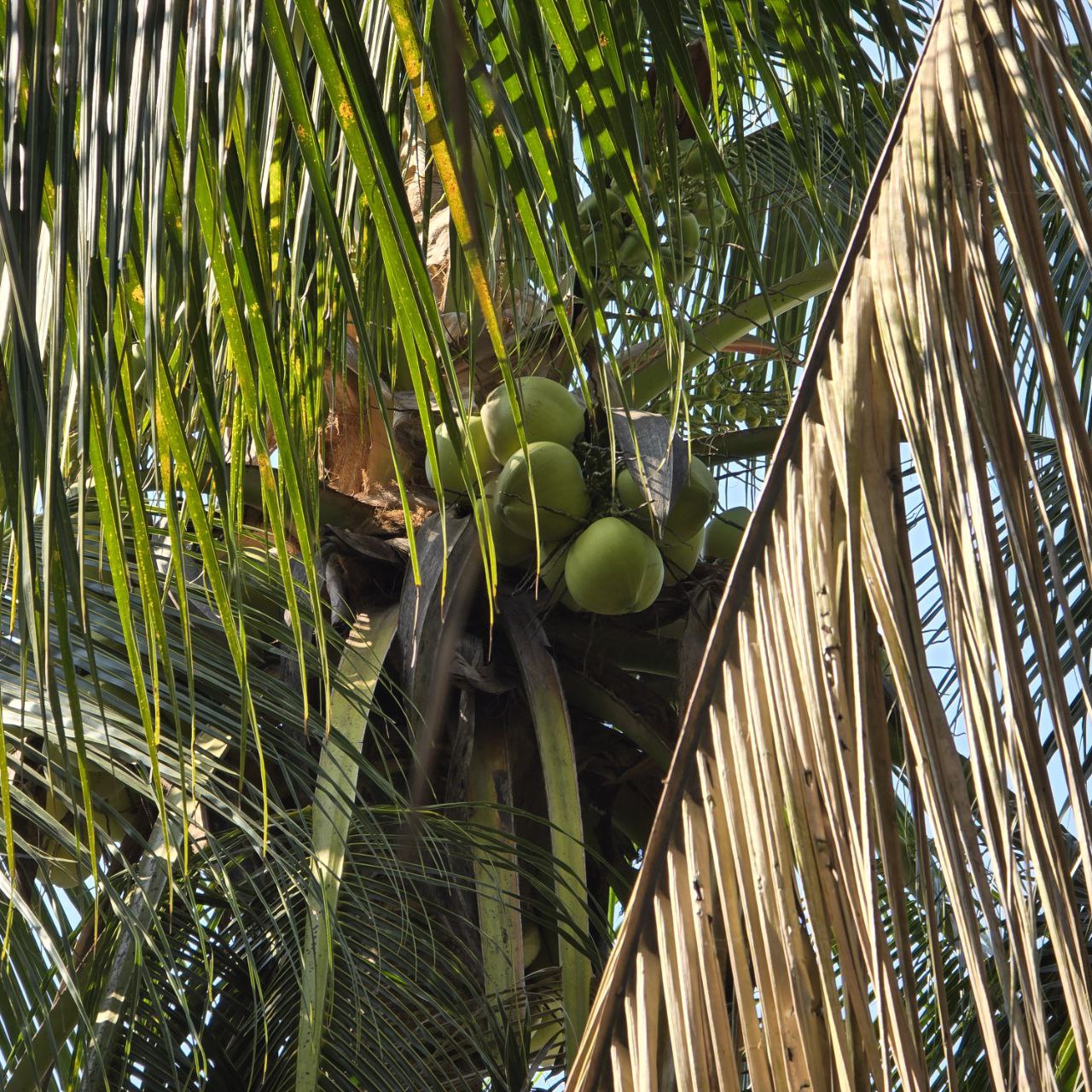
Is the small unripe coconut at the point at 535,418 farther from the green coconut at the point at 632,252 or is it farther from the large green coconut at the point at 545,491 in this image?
the green coconut at the point at 632,252

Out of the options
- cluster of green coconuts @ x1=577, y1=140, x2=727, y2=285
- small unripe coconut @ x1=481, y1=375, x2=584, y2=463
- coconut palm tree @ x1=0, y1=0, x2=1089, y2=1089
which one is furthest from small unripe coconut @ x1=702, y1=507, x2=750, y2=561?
cluster of green coconuts @ x1=577, y1=140, x2=727, y2=285

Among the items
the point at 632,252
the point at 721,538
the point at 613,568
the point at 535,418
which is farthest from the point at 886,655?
the point at 632,252

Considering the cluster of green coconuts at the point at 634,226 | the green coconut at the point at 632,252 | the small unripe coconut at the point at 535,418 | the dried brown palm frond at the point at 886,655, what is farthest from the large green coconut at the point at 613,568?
the dried brown palm frond at the point at 886,655

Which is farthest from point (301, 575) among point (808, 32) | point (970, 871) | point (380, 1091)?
point (970, 871)

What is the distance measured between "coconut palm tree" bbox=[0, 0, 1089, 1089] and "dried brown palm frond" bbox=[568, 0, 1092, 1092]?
14mm

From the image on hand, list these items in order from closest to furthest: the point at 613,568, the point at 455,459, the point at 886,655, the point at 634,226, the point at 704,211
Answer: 1. the point at 886,655
2. the point at 613,568
3. the point at 455,459
4. the point at 634,226
5. the point at 704,211

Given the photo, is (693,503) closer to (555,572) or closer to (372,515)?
(555,572)

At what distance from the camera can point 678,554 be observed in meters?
2.29

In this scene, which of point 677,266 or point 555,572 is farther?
point 555,572

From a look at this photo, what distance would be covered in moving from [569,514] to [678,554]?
0.65ft

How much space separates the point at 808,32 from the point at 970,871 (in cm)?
86

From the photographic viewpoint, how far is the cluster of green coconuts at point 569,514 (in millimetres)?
2160

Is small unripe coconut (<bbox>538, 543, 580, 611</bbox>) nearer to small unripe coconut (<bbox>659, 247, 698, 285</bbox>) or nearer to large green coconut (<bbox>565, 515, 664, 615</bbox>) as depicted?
large green coconut (<bbox>565, 515, 664, 615</bbox>)

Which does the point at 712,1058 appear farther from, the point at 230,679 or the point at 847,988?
the point at 230,679
